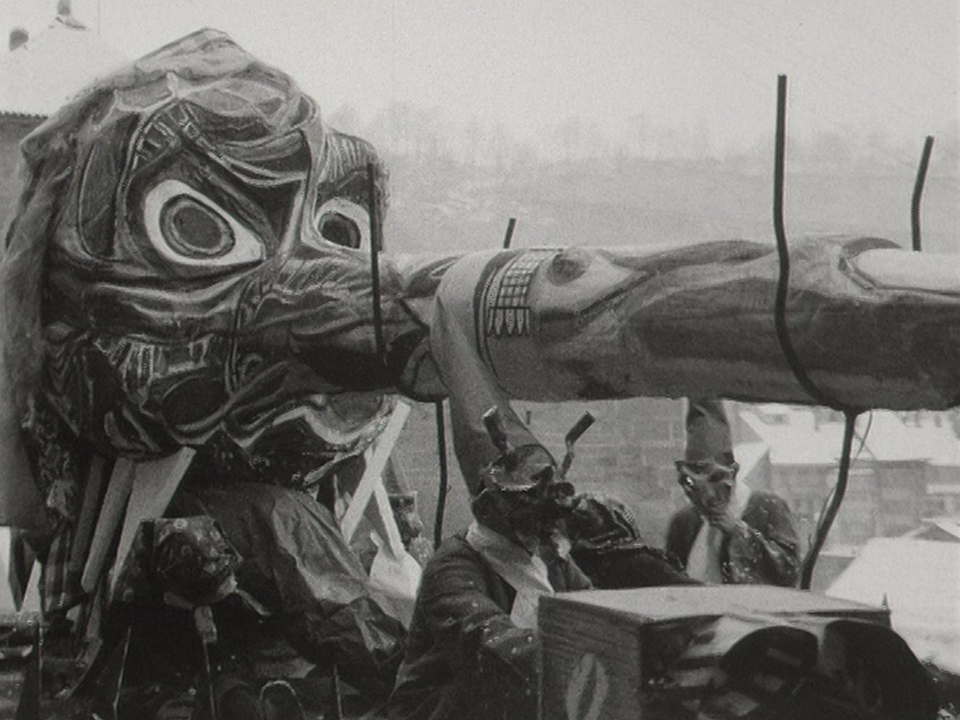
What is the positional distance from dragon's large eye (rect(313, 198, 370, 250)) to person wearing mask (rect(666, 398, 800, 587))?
110cm

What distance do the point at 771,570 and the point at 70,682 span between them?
1.74 m

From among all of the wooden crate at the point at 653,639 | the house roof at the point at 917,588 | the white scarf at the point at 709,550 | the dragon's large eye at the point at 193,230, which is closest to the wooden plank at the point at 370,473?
the dragon's large eye at the point at 193,230

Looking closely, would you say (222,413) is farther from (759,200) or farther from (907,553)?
(759,200)

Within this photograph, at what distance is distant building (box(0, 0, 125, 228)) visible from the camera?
747cm

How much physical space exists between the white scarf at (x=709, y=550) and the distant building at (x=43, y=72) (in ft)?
15.2

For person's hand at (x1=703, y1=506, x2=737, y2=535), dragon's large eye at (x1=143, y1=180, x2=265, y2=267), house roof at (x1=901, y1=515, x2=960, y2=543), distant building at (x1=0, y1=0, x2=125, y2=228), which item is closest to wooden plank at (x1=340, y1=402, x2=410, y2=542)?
dragon's large eye at (x1=143, y1=180, x2=265, y2=267)

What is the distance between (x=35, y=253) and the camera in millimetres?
3504

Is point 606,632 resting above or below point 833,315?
below

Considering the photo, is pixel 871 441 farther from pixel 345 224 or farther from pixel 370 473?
pixel 345 224

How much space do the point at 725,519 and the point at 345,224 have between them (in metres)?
1.36

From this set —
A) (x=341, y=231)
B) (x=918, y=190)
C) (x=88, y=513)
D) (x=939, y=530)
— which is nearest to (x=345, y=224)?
(x=341, y=231)

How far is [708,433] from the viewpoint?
10.7 ft

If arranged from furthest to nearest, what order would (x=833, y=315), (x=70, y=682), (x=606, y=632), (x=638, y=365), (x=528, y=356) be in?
(x=70, y=682), (x=528, y=356), (x=638, y=365), (x=833, y=315), (x=606, y=632)

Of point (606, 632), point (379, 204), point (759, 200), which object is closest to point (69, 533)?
point (379, 204)
